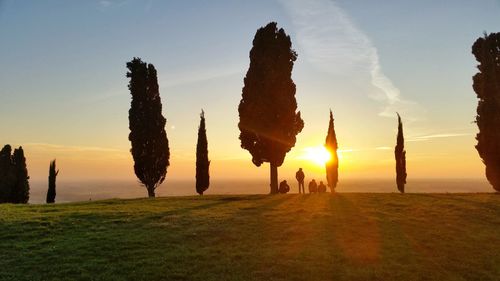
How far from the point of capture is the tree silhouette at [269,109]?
4016 cm

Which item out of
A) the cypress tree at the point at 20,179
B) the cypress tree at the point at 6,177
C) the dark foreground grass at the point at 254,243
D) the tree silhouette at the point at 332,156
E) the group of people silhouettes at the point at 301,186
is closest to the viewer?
the dark foreground grass at the point at 254,243

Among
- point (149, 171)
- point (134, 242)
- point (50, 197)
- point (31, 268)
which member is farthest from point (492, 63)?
point (50, 197)

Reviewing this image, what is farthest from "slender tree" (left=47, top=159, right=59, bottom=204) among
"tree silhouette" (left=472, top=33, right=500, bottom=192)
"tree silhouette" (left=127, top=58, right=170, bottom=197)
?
"tree silhouette" (left=472, top=33, right=500, bottom=192)

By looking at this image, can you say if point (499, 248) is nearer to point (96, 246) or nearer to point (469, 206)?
point (469, 206)

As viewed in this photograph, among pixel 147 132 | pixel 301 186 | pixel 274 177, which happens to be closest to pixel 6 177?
pixel 147 132

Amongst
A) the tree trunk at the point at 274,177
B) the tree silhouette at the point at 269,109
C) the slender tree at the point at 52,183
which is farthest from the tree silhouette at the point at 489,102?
the slender tree at the point at 52,183

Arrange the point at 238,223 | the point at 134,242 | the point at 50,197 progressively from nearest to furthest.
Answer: the point at 134,242, the point at 238,223, the point at 50,197

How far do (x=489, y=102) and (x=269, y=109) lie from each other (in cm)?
2034

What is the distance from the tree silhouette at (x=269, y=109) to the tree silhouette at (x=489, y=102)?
54.9 ft

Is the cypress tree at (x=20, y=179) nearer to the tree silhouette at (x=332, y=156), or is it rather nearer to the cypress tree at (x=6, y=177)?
the cypress tree at (x=6, y=177)

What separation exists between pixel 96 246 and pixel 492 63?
3898cm

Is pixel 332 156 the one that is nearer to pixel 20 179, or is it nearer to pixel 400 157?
pixel 400 157

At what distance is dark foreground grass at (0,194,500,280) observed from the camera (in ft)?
48.7

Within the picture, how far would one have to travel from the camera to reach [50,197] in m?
51.2
